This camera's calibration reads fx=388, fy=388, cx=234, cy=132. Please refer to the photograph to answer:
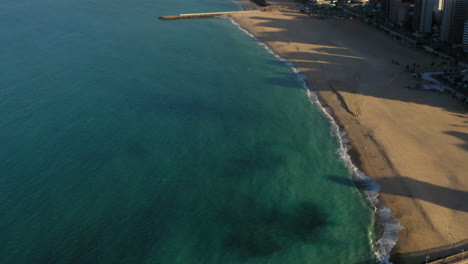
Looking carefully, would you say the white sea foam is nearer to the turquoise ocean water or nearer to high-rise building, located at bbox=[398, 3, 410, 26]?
the turquoise ocean water

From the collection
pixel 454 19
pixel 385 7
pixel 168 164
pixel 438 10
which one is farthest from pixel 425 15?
pixel 168 164

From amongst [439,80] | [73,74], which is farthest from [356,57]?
[73,74]

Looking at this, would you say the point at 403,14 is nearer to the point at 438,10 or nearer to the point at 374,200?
the point at 438,10

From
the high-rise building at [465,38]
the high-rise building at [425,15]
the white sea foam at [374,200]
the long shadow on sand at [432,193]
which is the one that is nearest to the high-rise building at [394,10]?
the high-rise building at [425,15]

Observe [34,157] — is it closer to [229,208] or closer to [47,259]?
[47,259]

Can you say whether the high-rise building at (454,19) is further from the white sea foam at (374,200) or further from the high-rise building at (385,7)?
the white sea foam at (374,200)

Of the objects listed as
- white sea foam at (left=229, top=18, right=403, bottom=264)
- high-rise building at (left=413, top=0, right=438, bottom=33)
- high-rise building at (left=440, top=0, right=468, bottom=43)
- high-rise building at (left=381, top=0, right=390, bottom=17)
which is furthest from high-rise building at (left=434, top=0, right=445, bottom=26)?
white sea foam at (left=229, top=18, right=403, bottom=264)
